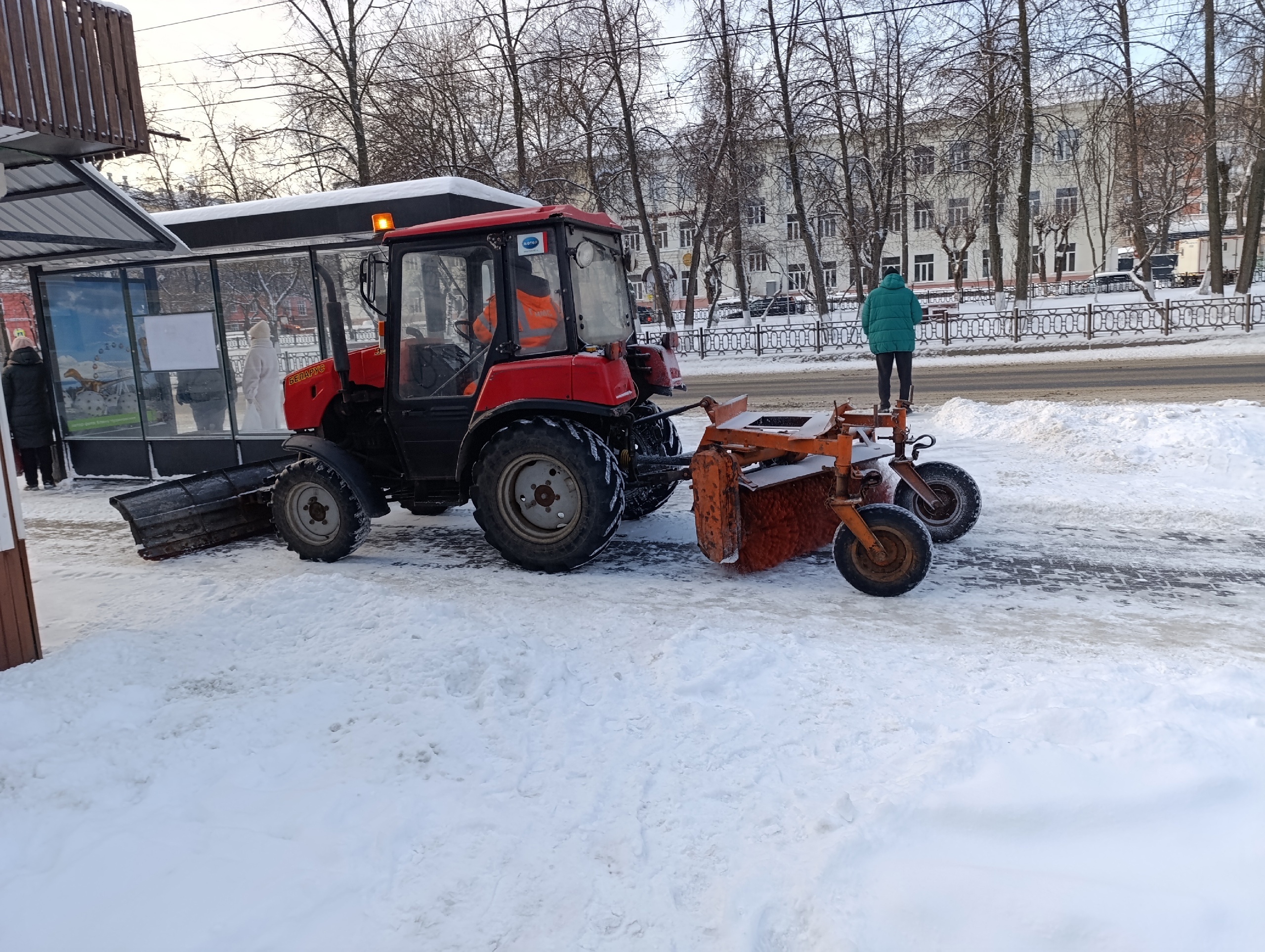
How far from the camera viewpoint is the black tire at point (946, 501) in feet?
20.8

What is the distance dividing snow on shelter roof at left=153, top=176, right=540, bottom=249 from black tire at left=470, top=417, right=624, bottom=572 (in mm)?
3712

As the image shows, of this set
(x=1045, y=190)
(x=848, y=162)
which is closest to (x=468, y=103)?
(x=848, y=162)

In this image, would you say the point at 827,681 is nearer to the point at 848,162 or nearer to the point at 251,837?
the point at 251,837

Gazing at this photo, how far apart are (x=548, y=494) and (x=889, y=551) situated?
2.26 metres

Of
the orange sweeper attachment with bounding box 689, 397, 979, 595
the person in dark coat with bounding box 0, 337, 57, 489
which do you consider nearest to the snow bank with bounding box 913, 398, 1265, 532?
the orange sweeper attachment with bounding box 689, 397, 979, 595

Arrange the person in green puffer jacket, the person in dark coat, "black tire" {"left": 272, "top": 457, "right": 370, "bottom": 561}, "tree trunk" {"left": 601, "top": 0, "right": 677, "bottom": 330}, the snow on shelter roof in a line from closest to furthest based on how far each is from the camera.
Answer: "black tire" {"left": 272, "top": 457, "right": 370, "bottom": 561} < the snow on shelter roof < the person in dark coat < the person in green puffer jacket < "tree trunk" {"left": 601, "top": 0, "right": 677, "bottom": 330}

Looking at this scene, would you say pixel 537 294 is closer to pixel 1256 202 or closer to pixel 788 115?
pixel 788 115

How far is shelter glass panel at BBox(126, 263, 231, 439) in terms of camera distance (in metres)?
10.7

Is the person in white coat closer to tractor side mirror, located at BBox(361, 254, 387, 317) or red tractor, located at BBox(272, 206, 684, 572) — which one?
red tractor, located at BBox(272, 206, 684, 572)

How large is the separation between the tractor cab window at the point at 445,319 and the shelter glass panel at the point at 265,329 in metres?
4.25

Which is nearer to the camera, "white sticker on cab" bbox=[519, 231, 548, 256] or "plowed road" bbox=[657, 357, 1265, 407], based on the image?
"white sticker on cab" bbox=[519, 231, 548, 256]

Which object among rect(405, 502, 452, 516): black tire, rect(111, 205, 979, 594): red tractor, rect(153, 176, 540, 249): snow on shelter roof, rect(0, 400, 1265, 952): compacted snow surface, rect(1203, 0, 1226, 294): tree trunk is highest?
rect(1203, 0, 1226, 294): tree trunk

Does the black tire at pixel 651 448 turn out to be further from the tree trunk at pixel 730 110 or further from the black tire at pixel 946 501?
the tree trunk at pixel 730 110

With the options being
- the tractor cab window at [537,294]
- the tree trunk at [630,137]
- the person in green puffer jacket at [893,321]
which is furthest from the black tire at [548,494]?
the tree trunk at [630,137]
